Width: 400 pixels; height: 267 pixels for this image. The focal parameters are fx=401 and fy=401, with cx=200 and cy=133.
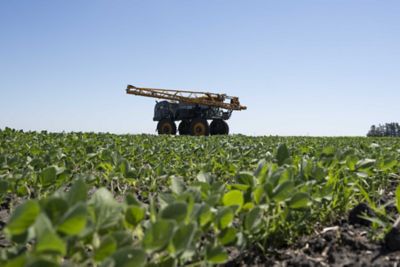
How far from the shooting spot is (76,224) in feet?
2.36

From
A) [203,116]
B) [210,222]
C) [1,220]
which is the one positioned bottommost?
[1,220]

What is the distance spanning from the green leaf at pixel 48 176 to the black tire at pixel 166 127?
50.6 ft

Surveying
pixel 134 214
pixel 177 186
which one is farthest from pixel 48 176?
pixel 134 214

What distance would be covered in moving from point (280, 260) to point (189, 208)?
0.53m

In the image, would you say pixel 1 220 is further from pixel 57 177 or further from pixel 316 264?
pixel 316 264

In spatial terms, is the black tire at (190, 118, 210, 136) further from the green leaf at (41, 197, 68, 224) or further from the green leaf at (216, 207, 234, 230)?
the green leaf at (41, 197, 68, 224)

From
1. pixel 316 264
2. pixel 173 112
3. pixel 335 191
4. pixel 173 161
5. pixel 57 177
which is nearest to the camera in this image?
pixel 316 264

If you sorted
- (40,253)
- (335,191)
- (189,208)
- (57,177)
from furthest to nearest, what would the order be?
(335,191) → (57,177) → (189,208) → (40,253)

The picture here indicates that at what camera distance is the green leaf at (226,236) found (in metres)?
1.11

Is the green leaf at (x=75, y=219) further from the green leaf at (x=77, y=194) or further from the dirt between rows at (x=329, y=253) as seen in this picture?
the dirt between rows at (x=329, y=253)

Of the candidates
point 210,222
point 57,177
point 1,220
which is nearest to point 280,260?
point 210,222

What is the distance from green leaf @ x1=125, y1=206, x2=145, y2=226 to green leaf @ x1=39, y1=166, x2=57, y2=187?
2.34 ft

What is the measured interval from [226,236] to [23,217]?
0.56m

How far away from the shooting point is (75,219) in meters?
0.72
